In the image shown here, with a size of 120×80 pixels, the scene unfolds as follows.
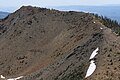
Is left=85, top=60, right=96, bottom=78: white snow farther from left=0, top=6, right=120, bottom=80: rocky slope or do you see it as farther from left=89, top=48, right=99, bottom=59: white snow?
left=89, top=48, right=99, bottom=59: white snow

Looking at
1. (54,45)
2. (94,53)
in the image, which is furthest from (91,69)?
(54,45)

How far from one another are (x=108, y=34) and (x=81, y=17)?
103 feet

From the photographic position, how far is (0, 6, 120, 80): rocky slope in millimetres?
44625

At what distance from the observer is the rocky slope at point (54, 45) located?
4462 centimetres

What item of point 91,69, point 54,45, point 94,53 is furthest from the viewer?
point 54,45

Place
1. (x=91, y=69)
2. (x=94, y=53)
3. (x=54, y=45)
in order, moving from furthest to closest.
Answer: (x=54, y=45) → (x=94, y=53) → (x=91, y=69)

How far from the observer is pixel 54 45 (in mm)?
78062

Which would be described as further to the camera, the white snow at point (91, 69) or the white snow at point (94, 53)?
the white snow at point (94, 53)

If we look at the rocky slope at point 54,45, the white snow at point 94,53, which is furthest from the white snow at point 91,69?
the white snow at point 94,53

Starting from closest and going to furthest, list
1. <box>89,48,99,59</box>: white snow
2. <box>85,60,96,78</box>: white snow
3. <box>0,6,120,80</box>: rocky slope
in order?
<box>85,60,96,78</box>: white snow < <box>0,6,120,80</box>: rocky slope < <box>89,48,99,59</box>: white snow

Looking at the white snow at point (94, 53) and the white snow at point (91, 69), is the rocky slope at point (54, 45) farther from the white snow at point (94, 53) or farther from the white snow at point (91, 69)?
the white snow at point (94, 53)

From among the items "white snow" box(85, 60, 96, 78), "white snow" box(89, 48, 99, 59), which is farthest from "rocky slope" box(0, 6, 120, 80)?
"white snow" box(89, 48, 99, 59)

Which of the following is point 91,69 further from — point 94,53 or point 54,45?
point 54,45

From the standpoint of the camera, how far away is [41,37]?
88750mm
